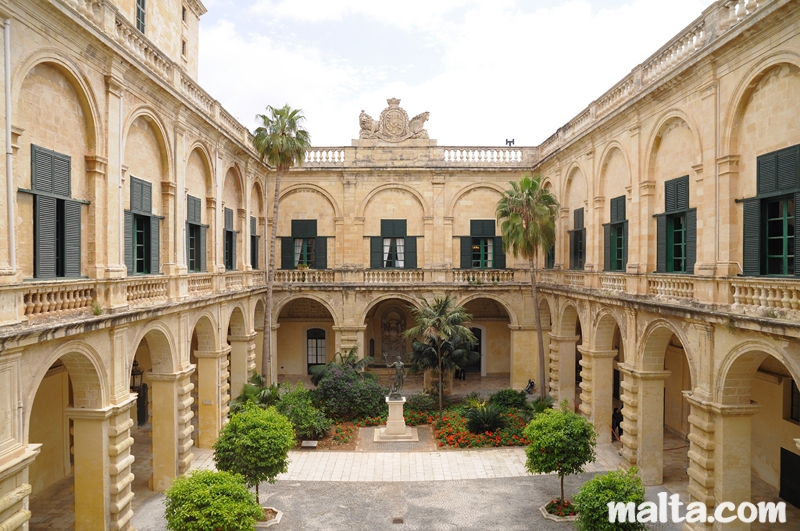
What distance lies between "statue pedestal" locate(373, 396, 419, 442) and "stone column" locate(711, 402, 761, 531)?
11038 mm

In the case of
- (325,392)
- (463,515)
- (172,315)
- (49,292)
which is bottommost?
(463,515)

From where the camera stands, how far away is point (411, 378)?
31344mm

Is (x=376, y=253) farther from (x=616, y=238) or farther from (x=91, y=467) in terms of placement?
(x=91, y=467)

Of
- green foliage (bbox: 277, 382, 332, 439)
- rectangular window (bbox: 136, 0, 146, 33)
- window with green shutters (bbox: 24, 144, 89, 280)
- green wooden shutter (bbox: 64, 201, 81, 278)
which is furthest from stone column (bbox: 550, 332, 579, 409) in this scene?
rectangular window (bbox: 136, 0, 146, 33)

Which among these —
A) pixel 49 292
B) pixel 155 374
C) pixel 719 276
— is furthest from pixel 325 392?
pixel 719 276

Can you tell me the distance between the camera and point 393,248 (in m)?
29.9

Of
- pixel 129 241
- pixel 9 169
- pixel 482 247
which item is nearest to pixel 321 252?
pixel 482 247

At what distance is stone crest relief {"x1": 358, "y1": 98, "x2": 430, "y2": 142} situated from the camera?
29188mm

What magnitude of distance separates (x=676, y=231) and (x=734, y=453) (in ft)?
20.6

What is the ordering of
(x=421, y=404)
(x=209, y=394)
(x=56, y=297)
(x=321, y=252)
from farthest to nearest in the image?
1. (x=321, y=252)
2. (x=421, y=404)
3. (x=209, y=394)
4. (x=56, y=297)

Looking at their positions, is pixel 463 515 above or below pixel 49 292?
below

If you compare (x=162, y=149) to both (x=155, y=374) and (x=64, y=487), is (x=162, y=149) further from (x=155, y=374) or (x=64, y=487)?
(x=64, y=487)

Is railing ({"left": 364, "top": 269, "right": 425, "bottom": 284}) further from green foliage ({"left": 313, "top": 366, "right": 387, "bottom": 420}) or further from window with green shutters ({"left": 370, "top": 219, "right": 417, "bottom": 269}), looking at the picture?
green foliage ({"left": 313, "top": 366, "right": 387, "bottom": 420})

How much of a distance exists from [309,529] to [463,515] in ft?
13.9
